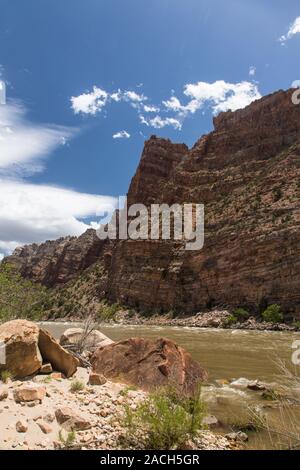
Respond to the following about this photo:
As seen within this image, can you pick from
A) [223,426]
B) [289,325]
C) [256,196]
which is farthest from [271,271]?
[223,426]

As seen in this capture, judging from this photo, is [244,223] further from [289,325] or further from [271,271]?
[289,325]

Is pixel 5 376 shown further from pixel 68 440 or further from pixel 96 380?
pixel 68 440

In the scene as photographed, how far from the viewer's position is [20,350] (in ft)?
31.7

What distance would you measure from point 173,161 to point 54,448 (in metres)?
129

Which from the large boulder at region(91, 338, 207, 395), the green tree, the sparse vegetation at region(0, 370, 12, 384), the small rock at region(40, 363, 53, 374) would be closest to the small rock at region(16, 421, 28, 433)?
the sparse vegetation at region(0, 370, 12, 384)

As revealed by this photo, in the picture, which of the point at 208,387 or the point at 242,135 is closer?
the point at 208,387

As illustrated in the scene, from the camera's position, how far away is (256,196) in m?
70.8

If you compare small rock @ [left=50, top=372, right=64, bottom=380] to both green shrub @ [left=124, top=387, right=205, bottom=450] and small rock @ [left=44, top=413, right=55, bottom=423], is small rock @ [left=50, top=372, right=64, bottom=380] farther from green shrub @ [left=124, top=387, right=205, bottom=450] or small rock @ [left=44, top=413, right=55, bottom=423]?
green shrub @ [left=124, top=387, right=205, bottom=450]

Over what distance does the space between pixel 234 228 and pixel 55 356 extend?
55.8 meters

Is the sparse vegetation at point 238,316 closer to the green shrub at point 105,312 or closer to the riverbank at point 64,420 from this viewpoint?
the green shrub at point 105,312

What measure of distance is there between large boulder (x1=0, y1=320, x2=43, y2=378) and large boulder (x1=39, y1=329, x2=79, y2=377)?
526 millimetres

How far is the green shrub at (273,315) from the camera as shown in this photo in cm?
4750

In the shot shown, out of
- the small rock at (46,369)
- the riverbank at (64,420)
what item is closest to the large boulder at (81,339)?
the small rock at (46,369)

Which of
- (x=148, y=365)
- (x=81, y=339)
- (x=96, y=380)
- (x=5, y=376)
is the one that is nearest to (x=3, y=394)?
(x=5, y=376)
